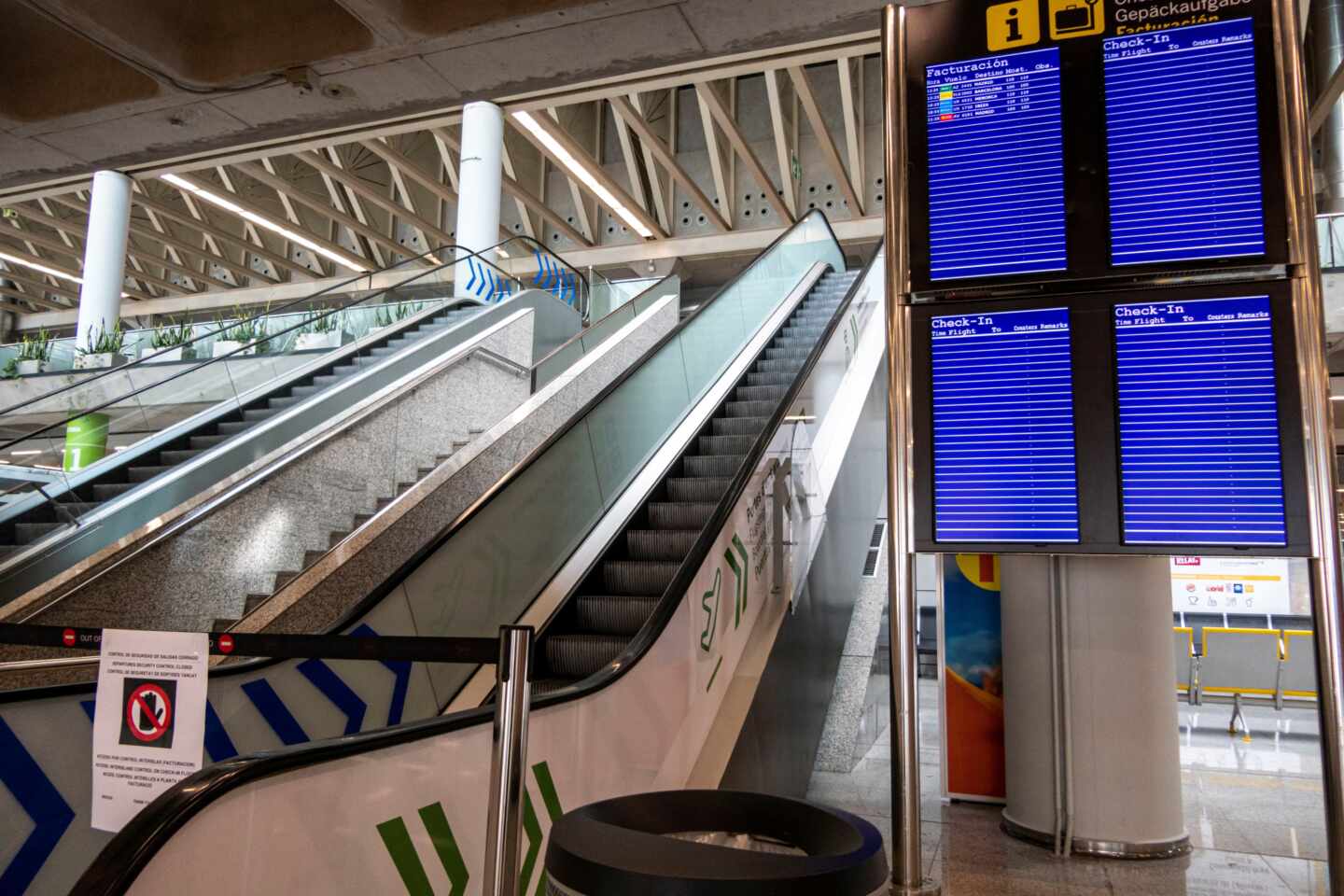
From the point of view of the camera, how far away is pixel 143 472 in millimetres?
8031

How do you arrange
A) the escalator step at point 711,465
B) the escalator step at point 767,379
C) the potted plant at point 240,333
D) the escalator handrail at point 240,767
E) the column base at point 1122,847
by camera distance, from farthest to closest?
the potted plant at point 240,333
the escalator step at point 767,379
the escalator step at point 711,465
the column base at point 1122,847
the escalator handrail at point 240,767

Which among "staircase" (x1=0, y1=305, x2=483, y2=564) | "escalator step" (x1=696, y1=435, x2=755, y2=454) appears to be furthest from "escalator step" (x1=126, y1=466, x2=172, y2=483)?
"escalator step" (x1=696, y1=435, x2=755, y2=454)

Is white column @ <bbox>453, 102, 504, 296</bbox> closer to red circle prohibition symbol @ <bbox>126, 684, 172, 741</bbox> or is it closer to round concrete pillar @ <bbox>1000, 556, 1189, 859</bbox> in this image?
round concrete pillar @ <bbox>1000, 556, 1189, 859</bbox>

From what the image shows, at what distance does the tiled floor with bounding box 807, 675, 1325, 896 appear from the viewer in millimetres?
3895

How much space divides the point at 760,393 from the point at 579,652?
175 inches

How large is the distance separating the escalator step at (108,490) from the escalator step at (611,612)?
387 centimetres

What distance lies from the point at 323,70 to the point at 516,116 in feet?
47.6

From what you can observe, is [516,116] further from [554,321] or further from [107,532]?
[107,532]

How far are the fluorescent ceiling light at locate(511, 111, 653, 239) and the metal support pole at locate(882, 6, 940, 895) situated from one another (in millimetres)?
14699

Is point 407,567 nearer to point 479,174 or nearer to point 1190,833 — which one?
point 1190,833

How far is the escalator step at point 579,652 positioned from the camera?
18.0ft

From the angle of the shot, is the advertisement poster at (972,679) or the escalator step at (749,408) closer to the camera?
the advertisement poster at (972,679)

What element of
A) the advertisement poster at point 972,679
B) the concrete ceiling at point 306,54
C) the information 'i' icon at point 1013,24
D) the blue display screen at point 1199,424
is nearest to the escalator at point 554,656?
the advertisement poster at point 972,679

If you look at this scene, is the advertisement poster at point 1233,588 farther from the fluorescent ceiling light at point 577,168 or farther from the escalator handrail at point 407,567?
the fluorescent ceiling light at point 577,168
